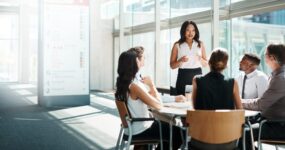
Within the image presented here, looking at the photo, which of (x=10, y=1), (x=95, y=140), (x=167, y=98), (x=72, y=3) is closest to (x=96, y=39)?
(x=72, y=3)

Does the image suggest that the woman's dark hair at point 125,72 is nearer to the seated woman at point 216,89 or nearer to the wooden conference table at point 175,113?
the wooden conference table at point 175,113

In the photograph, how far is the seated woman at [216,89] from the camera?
308cm

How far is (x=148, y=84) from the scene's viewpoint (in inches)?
150

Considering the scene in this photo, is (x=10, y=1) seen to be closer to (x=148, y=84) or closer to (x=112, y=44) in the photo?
(x=112, y=44)

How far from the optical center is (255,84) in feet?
12.6

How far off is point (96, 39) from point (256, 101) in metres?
10.9

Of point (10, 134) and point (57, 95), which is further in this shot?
point (57, 95)

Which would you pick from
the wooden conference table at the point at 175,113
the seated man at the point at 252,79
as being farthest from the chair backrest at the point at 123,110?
the seated man at the point at 252,79

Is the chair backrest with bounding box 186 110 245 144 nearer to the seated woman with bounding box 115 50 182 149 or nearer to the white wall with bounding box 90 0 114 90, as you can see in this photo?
the seated woman with bounding box 115 50 182 149

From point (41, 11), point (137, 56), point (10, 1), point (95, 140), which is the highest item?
point (10, 1)

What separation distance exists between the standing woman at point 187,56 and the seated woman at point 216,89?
147 centimetres

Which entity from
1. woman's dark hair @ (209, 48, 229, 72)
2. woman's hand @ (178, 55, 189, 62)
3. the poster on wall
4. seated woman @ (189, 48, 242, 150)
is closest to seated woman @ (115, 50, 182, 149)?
seated woman @ (189, 48, 242, 150)

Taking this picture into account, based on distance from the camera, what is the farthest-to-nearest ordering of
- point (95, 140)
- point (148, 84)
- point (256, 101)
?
point (95, 140), point (148, 84), point (256, 101)

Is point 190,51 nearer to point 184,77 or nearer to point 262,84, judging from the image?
point 184,77
